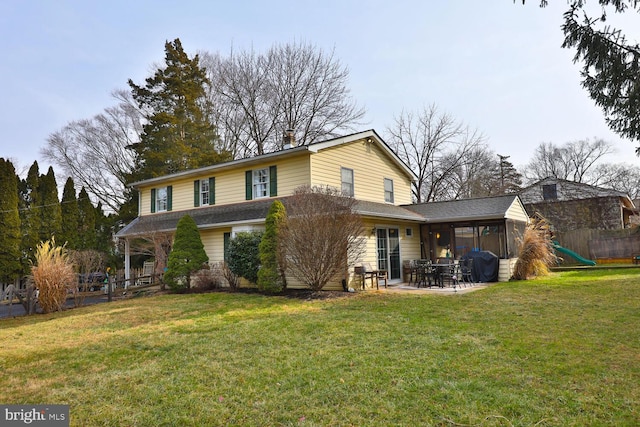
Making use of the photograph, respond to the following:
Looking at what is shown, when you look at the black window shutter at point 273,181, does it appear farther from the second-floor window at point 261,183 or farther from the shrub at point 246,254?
the shrub at point 246,254

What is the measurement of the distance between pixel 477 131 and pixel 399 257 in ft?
57.5

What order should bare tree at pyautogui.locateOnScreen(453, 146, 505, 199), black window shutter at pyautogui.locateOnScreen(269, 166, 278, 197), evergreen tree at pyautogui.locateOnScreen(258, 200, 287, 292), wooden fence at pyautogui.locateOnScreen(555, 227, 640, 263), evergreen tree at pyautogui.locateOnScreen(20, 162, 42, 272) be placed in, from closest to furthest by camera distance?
evergreen tree at pyautogui.locateOnScreen(258, 200, 287, 292), black window shutter at pyautogui.locateOnScreen(269, 166, 278, 197), evergreen tree at pyautogui.locateOnScreen(20, 162, 42, 272), wooden fence at pyautogui.locateOnScreen(555, 227, 640, 263), bare tree at pyautogui.locateOnScreen(453, 146, 505, 199)

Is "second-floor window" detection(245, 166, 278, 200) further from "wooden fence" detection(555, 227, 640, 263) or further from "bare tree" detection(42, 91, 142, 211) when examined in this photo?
"wooden fence" detection(555, 227, 640, 263)

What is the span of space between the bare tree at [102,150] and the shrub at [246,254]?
52.9ft

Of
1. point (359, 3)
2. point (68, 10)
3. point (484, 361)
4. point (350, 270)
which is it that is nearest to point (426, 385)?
point (484, 361)

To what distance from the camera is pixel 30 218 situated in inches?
739

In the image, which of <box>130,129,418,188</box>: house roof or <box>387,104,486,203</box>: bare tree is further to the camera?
<box>387,104,486,203</box>: bare tree

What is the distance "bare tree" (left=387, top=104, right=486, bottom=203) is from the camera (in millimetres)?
27828

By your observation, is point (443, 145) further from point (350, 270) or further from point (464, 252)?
point (350, 270)

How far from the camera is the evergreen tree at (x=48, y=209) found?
764 inches

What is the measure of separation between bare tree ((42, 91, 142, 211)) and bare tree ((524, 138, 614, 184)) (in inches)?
1572

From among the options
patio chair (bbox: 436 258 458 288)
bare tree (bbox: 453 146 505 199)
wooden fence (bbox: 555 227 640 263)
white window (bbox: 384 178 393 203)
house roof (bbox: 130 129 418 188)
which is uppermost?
bare tree (bbox: 453 146 505 199)

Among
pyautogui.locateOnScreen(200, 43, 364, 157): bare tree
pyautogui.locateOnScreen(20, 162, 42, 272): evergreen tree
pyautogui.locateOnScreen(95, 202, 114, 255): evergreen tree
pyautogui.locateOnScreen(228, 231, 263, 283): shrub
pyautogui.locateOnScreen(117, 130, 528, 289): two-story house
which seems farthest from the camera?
pyautogui.locateOnScreen(200, 43, 364, 157): bare tree

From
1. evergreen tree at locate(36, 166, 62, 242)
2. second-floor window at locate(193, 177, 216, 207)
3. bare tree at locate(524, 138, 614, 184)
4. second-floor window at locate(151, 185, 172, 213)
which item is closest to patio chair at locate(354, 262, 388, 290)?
second-floor window at locate(193, 177, 216, 207)
